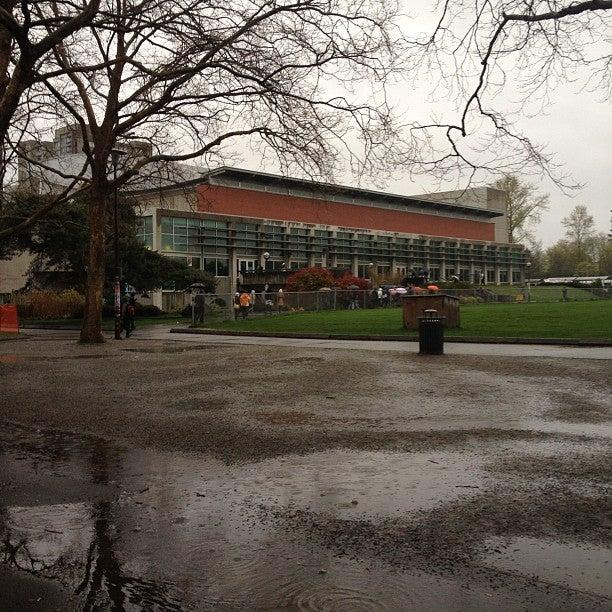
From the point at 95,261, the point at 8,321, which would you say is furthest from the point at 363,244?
the point at 95,261

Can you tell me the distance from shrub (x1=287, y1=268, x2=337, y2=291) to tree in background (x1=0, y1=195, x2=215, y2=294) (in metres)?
6.11

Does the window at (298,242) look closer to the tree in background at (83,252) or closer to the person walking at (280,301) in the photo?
the tree in background at (83,252)

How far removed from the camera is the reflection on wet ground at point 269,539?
3297 mm

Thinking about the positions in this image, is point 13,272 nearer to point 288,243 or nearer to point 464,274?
point 288,243

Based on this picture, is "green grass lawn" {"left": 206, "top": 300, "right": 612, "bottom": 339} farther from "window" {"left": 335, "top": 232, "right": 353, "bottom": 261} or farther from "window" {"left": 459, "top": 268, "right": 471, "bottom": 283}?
"window" {"left": 459, "top": 268, "right": 471, "bottom": 283}

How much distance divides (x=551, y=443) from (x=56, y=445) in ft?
17.5

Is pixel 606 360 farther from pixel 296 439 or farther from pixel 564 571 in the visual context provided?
pixel 564 571

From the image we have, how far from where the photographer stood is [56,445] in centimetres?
695

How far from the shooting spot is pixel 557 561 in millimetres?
3676

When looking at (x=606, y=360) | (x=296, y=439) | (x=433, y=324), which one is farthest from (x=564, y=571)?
(x=433, y=324)

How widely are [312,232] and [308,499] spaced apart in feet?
194

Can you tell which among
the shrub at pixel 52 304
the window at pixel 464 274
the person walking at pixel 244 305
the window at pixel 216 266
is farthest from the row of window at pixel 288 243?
the person walking at pixel 244 305

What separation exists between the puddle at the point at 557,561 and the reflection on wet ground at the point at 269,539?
0.04 ft

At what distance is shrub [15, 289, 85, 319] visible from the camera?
45.5 m
